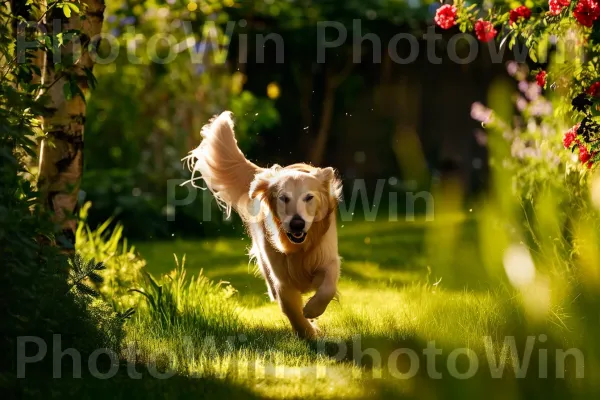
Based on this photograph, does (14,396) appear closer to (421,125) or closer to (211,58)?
(211,58)

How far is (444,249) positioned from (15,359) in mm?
1908

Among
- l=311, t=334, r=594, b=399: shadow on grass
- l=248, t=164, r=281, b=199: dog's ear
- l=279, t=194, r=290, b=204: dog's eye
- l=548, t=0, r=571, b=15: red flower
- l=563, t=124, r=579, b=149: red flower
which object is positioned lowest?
l=311, t=334, r=594, b=399: shadow on grass

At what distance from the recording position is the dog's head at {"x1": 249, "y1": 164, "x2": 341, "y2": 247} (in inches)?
203

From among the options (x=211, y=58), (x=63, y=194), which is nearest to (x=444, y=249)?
(x=63, y=194)

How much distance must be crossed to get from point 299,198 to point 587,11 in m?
1.76

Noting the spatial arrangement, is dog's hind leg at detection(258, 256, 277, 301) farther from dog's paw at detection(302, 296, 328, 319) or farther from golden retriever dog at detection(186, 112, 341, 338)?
dog's paw at detection(302, 296, 328, 319)

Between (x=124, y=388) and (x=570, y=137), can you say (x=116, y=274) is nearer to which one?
(x=124, y=388)

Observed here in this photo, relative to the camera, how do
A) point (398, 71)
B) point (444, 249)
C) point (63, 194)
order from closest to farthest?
point (444, 249) → point (63, 194) → point (398, 71)

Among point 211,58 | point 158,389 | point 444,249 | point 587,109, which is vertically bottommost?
point 158,389

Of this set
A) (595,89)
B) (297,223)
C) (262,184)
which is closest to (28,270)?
(297,223)

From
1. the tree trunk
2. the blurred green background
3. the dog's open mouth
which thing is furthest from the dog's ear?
the blurred green background

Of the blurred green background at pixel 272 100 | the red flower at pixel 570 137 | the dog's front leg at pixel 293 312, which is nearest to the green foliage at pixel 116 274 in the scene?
the dog's front leg at pixel 293 312

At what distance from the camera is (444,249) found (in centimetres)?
379

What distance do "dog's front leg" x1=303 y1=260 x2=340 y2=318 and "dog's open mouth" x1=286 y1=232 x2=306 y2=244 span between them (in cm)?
30
